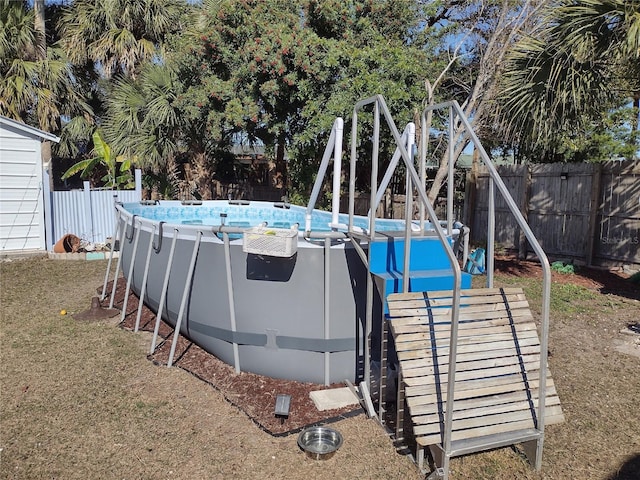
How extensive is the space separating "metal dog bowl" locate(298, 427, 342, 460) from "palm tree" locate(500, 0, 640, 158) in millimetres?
5065

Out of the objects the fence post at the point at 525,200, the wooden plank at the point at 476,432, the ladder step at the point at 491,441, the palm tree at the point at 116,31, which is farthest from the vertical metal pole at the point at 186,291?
the palm tree at the point at 116,31

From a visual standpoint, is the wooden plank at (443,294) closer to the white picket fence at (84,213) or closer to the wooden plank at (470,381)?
the wooden plank at (470,381)

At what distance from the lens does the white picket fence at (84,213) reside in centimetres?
1064

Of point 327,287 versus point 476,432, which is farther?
point 327,287

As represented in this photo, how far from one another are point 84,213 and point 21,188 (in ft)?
4.38

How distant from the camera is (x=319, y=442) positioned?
10.7 ft

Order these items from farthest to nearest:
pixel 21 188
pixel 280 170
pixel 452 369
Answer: pixel 280 170
pixel 21 188
pixel 452 369

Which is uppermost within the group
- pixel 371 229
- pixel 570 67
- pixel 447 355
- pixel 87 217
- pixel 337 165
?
pixel 570 67

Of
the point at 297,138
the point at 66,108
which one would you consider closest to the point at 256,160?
the point at 66,108

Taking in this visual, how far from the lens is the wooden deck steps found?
2.84 m

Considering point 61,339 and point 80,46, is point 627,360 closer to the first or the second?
point 61,339

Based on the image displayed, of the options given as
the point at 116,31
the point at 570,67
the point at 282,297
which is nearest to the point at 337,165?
the point at 282,297

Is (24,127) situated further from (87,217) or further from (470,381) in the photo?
(470,381)

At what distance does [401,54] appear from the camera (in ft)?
31.4
